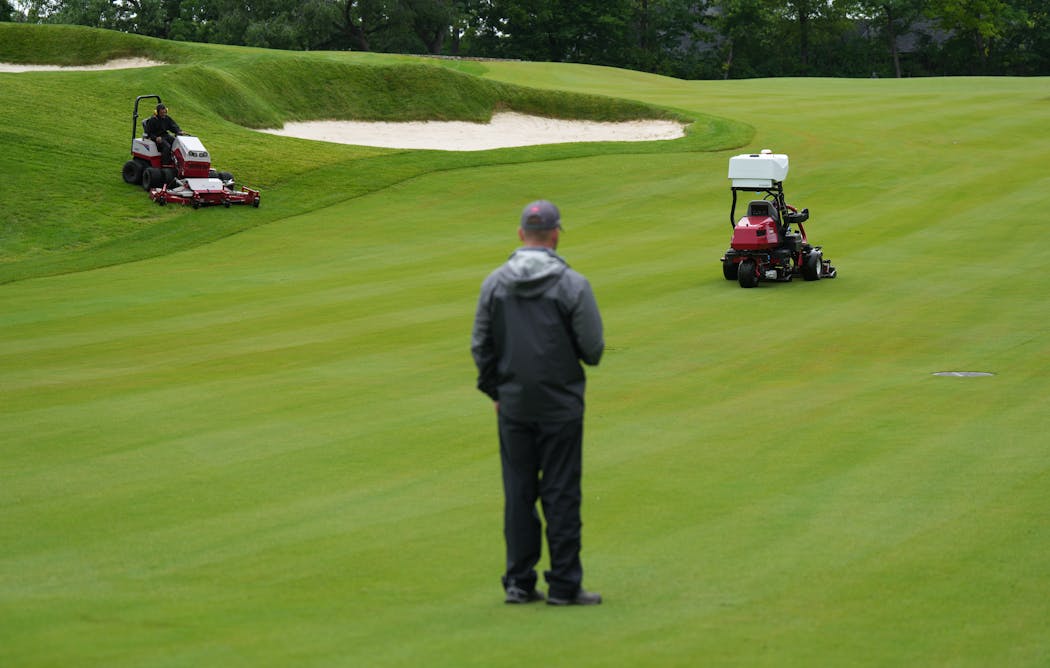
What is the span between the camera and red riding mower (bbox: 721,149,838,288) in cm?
2148

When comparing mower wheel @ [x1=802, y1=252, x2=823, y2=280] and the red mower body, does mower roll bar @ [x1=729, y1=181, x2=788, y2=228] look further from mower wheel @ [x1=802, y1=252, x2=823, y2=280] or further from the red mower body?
mower wheel @ [x1=802, y1=252, x2=823, y2=280]

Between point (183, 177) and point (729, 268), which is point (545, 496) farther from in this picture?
point (183, 177)

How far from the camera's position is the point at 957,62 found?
102500 mm

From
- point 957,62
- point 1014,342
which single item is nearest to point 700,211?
point 1014,342

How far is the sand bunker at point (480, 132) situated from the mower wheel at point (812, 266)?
2075cm

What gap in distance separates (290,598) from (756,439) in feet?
17.1

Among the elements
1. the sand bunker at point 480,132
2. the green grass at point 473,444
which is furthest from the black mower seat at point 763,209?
the sand bunker at point 480,132

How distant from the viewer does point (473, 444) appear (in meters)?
11.3

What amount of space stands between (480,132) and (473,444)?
34494 millimetres

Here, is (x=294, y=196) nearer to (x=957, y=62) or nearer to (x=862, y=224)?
(x=862, y=224)

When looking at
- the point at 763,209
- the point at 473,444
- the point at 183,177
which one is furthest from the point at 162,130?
the point at 473,444

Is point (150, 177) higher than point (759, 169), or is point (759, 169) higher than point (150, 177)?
point (759, 169)

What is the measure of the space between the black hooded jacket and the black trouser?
0.11 metres

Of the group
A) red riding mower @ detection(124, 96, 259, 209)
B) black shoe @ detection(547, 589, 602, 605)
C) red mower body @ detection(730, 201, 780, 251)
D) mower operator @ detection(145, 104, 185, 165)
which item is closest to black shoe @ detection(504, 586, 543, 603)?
black shoe @ detection(547, 589, 602, 605)
